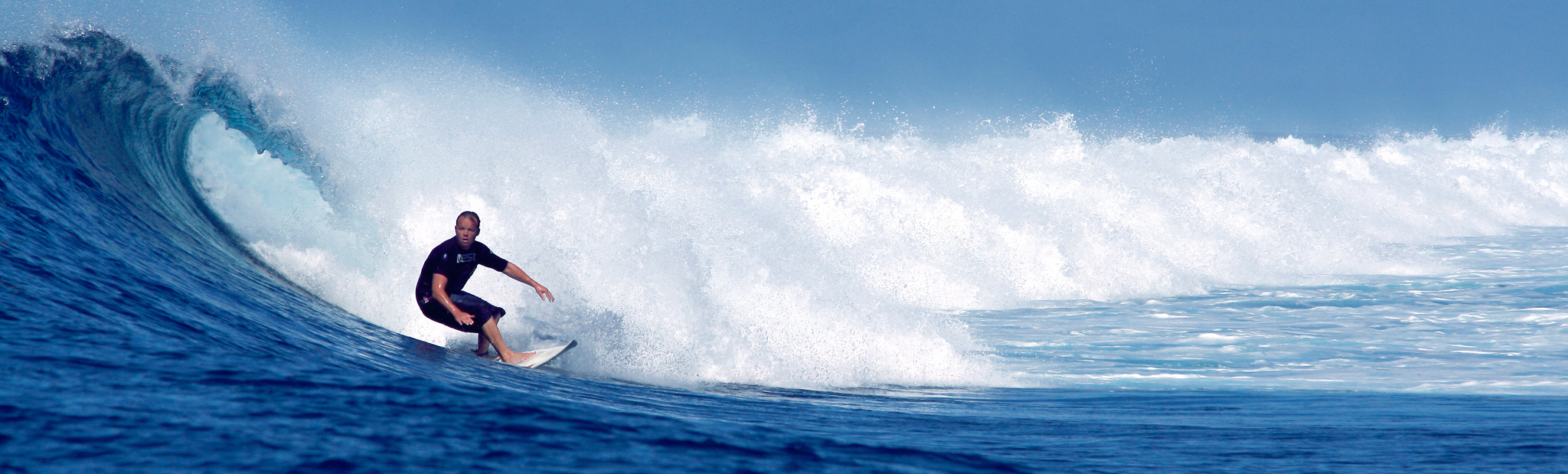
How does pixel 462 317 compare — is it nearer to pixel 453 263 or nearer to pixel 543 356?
pixel 453 263

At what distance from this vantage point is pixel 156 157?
1116 cm

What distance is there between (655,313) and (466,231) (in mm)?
2154

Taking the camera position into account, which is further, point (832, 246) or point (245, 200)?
point (832, 246)

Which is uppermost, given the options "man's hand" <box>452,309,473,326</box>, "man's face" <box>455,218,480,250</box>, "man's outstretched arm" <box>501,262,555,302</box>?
"man's face" <box>455,218,480,250</box>

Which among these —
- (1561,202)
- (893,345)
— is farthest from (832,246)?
(1561,202)

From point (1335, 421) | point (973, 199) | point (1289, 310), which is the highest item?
point (973, 199)

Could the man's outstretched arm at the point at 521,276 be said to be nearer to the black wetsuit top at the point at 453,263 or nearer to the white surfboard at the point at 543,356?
the black wetsuit top at the point at 453,263

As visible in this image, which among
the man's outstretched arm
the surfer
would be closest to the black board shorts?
the surfer

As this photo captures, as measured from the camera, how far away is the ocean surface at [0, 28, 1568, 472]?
4.65m

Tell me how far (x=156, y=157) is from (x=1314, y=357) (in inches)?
460

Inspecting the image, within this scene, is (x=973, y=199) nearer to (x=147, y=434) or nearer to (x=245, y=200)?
(x=245, y=200)

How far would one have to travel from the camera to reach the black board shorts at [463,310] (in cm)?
747

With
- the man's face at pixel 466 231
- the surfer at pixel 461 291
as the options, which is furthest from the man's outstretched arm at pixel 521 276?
the man's face at pixel 466 231

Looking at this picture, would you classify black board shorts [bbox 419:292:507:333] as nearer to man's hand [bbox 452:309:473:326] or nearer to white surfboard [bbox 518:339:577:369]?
man's hand [bbox 452:309:473:326]
